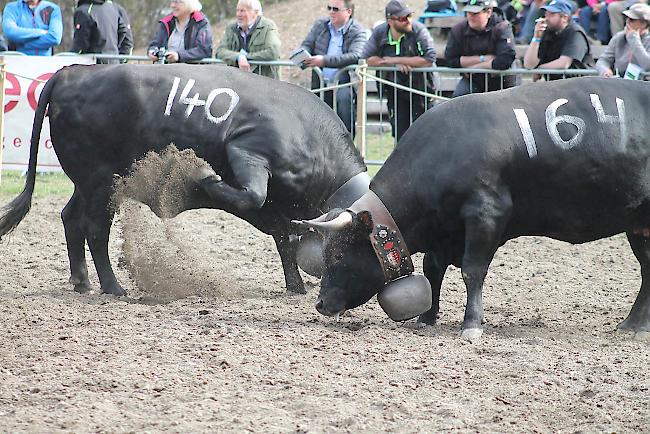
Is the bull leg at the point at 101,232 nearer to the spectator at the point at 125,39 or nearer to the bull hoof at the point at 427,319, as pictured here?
the bull hoof at the point at 427,319

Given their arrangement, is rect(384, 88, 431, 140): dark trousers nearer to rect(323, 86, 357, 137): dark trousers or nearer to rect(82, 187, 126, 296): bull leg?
rect(323, 86, 357, 137): dark trousers

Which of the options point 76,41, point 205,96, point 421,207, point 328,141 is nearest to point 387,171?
point 421,207

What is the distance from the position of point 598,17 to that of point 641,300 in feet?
28.8

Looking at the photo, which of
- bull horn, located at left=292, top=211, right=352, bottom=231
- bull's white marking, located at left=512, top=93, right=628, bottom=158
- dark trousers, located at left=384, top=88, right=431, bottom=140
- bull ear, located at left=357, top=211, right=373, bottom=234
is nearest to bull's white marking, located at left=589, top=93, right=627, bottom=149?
bull's white marking, located at left=512, top=93, right=628, bottom=158

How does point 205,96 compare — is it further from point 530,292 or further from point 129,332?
point 530,292

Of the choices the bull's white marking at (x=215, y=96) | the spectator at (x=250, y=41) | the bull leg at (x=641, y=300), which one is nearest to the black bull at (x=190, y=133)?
the bull's white marking at (x=215, y=96)

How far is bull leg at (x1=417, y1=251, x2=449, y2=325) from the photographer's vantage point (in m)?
6.47

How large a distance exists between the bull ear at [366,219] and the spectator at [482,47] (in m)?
4.81

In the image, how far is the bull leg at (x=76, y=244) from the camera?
24.2 ft

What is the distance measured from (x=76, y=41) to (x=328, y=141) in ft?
19.4

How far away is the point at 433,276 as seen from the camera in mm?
6516

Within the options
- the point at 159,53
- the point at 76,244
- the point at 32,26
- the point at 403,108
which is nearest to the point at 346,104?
the point at 403,108

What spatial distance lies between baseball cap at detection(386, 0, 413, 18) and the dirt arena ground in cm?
318

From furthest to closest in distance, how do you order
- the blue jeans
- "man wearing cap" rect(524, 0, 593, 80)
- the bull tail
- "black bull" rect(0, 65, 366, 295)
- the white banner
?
the blue jeans < the white banner < "man wearing cap" rect(524, 0, 593, 80) < the bull tail < "black bull" rect(0, 65, 366, 295)
